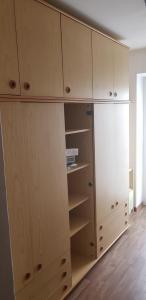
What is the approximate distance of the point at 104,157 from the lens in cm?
256

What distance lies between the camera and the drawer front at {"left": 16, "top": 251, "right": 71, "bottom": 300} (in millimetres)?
1706

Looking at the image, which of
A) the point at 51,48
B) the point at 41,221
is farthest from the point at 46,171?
the point at 51,48

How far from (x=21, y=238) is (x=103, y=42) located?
1.88 metres

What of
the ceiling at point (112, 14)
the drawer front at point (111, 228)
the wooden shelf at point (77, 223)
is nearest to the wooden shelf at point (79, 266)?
the drawer front at point (111, 228)

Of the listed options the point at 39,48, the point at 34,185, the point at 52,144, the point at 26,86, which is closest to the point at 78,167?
the point at 52,144

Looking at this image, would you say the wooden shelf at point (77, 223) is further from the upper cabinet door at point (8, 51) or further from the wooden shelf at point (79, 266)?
the upper cabinet door at point (8, 51)

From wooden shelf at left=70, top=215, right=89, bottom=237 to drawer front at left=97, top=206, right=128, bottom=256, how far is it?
166mm

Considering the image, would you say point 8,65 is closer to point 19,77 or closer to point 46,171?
point 19,77

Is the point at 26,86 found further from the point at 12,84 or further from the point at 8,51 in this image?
the point at 8,51

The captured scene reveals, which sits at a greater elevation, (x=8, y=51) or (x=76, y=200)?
(x=8, y=51)

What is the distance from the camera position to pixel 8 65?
1413 millimetres

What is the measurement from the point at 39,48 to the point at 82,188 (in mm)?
1390

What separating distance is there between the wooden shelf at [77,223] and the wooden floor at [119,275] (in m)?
0.47

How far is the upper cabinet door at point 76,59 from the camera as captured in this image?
190 cm
